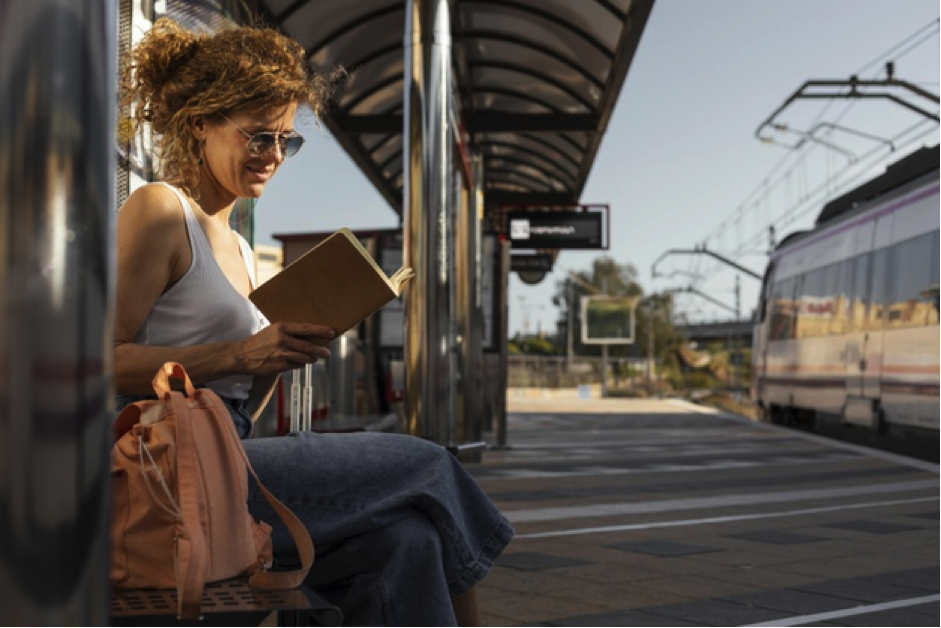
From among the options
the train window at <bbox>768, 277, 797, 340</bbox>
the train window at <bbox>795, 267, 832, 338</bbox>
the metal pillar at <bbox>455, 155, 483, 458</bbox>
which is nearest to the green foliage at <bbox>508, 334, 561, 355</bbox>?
the train window at <bbox>768, 277, 797, 340</bbox>

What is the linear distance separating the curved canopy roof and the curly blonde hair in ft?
22.3

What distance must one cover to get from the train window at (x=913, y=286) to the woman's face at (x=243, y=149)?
520 inches

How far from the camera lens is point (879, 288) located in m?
16.7

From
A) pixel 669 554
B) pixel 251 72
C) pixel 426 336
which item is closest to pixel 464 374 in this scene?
pixel 426 336

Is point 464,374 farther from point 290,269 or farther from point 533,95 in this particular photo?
point 290,269

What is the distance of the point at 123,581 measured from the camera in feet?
6.55

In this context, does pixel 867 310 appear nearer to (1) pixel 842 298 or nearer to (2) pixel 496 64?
(1) pixel 842 298

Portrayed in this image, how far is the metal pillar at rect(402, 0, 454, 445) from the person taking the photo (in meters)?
7.40

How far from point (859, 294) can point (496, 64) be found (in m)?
7.21

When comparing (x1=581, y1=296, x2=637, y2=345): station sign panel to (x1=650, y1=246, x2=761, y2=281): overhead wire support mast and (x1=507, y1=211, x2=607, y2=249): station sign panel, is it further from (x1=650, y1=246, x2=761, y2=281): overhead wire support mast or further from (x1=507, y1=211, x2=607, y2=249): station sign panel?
(x1=507, y1=211, x2=607, y2=249): station sign panel

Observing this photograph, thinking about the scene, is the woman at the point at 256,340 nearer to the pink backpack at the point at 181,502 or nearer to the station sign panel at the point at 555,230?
the pink backpack at the point at 181,502

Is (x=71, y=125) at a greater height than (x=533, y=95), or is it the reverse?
(x=533, y=95)

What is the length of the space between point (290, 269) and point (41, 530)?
1.22 meters

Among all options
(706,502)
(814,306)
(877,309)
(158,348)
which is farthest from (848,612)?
(814,306)
